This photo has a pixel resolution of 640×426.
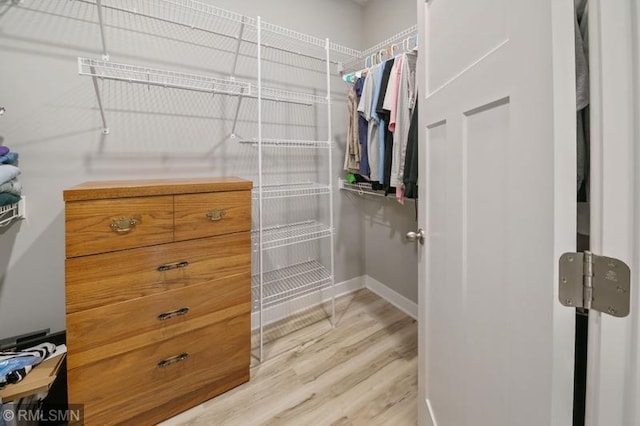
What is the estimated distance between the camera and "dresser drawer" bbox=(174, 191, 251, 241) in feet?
4.15

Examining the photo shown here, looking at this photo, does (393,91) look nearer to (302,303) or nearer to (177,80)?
(177,80)

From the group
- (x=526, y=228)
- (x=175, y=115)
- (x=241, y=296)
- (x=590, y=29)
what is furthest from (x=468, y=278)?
(x=175, y=115)

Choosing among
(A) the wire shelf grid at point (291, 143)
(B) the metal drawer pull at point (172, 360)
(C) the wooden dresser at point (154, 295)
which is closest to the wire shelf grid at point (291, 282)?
(C) the wooden dresser at point (154, 295)

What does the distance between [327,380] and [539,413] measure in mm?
1227

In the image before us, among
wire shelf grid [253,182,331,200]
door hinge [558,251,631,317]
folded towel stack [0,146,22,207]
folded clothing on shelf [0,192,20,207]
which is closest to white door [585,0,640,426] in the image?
door hinge [558,251,631,317]

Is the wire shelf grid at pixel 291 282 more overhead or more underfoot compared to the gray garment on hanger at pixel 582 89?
more underfoot

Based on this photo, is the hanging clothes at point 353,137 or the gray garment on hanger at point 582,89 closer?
the gray garment on hanger at point 582,89

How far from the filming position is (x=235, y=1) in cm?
183

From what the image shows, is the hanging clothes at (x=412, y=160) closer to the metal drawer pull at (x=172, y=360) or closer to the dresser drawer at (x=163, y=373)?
the dresser drawer at (x=163, y=373)

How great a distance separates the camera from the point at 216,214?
53.1 inches

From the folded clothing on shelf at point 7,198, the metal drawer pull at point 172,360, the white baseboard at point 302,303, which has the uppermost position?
the folded clothing on shelf at point 7,198

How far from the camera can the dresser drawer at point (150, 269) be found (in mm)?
1087

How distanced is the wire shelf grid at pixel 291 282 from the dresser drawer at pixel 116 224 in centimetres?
98

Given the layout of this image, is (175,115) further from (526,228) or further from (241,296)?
(526,228)
